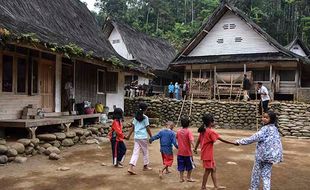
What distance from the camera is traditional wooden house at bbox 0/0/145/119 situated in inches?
380

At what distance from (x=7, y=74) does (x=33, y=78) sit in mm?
1214

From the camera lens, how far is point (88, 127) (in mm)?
12320

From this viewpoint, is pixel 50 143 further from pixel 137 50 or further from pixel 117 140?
pixel 137 50

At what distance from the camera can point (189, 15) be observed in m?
54.2

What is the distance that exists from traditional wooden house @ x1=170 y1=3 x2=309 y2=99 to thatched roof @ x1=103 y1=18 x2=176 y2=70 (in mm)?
5185

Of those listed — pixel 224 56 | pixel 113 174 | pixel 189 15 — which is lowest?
pixel 113 174

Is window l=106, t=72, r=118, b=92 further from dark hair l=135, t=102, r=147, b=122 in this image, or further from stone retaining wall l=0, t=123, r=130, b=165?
dark hair l=135, t=102, r=147, b=122

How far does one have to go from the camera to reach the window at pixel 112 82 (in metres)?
16.2

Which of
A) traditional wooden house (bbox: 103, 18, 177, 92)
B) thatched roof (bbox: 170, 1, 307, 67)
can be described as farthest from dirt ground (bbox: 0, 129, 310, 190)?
traditional wooden house (bbox: 103, 18, 177, 92)

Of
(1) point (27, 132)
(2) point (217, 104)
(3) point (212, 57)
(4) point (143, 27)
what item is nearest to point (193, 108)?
(2) point (217, 104)

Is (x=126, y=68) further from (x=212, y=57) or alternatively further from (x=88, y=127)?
(x=212, y=57)

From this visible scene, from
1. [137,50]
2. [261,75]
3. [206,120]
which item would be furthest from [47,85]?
[137,50]

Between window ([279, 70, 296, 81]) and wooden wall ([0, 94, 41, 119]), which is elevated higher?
window ([279, 70, 296, 81])

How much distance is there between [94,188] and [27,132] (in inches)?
190
